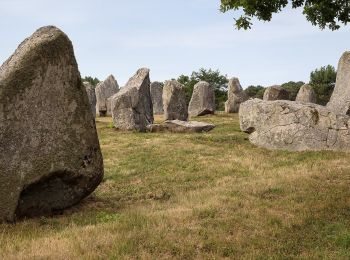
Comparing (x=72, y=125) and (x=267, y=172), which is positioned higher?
(x=72, y=125)

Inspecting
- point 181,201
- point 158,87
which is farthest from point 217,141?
point 158,87

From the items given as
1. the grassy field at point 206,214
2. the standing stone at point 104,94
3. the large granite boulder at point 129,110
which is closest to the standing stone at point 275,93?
the standing stone at point 104,94

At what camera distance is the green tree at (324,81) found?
6569 centimetres

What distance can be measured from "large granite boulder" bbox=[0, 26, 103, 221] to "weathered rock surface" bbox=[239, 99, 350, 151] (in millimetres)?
10527

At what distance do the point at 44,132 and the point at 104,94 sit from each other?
38202 millimetres

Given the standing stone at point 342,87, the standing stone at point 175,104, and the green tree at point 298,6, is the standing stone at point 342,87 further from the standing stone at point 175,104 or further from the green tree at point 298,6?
the green tree at point 298,6

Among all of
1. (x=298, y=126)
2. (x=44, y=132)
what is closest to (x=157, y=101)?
(x=298, y=126)

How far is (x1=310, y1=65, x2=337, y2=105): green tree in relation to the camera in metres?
65.7

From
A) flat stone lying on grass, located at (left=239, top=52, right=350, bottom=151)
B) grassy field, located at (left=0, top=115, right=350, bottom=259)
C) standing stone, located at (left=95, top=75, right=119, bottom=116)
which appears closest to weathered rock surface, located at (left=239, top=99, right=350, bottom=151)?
flat stone lying on grass, located at (left=239, top=52, right=350, bottom=151)

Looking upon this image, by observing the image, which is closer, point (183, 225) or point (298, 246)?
point (298, 246)

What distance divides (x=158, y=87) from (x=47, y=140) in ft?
137

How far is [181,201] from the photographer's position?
1180 centimetres

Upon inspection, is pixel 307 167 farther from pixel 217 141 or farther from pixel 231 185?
pixel 217 141

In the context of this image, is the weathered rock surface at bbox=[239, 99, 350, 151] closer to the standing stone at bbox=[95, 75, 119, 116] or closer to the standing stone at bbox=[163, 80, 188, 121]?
the standing stone at bbox=[163, 80, 188, 121]
